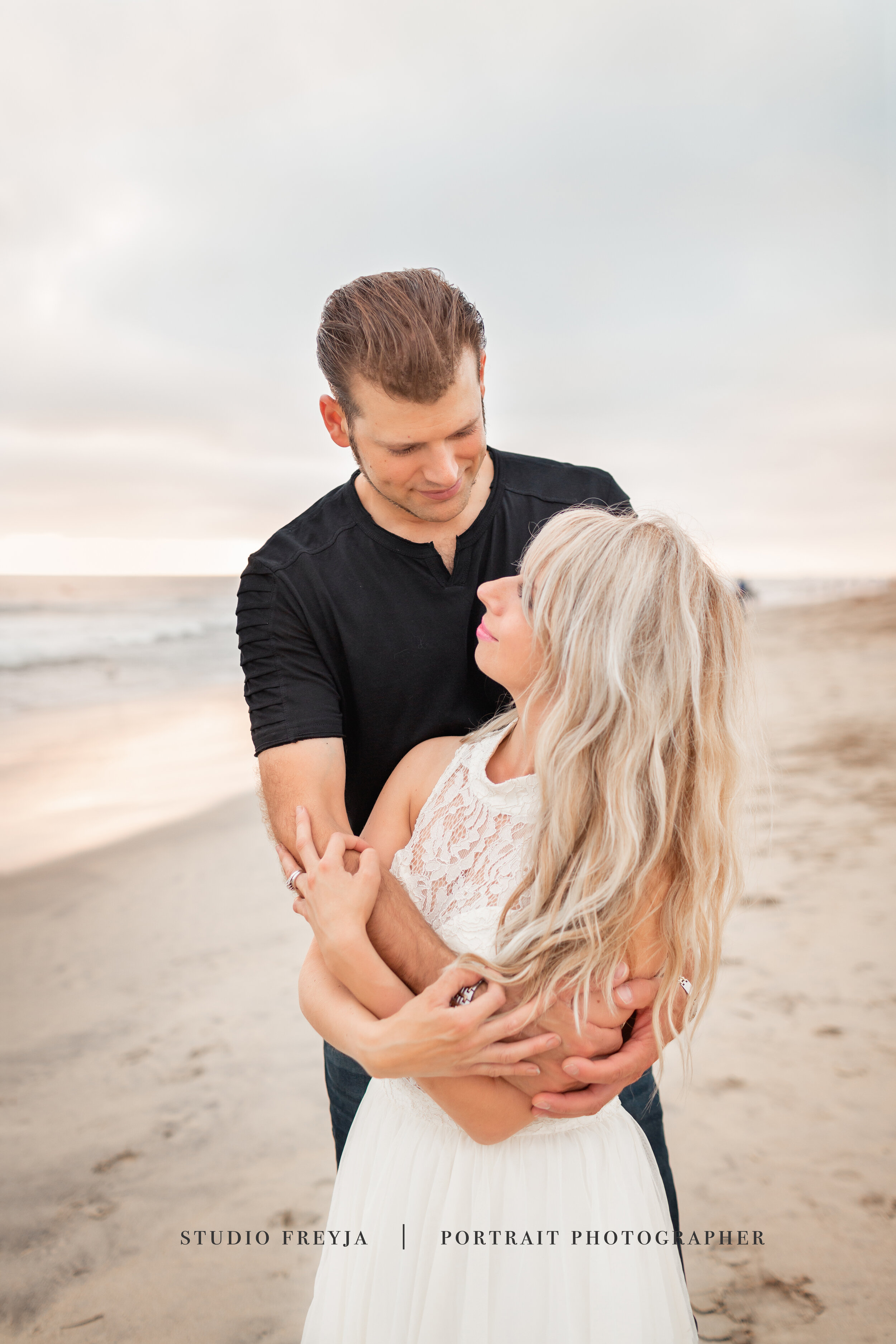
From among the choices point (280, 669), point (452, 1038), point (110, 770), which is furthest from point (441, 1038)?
point (110, 770)

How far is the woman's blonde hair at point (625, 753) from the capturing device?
1.90 meters

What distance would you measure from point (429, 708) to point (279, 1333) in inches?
95.5

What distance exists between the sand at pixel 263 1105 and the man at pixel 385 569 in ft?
3.71

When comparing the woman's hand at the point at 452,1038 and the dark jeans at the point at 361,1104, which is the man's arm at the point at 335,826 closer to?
the woman's hand at the point at 452,1038

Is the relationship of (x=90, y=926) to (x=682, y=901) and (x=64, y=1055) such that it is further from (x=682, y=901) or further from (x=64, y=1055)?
(x=682, y=901)

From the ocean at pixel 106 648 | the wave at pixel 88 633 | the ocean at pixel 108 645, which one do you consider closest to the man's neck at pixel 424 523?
the ocean at pixel 106 648

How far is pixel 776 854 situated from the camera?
22.8ft

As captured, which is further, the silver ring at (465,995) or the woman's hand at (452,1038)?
the silver ring at (465,995)

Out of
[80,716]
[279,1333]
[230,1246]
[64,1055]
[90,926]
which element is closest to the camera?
[279,1333]

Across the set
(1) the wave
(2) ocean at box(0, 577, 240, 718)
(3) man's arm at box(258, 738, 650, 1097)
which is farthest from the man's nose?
(1) the wave

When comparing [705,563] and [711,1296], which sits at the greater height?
[705,563]

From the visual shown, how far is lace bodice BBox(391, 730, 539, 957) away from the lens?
2012mm

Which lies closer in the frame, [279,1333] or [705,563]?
[705,563]

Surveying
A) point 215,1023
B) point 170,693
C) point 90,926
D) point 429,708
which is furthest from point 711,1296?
point 170,693
